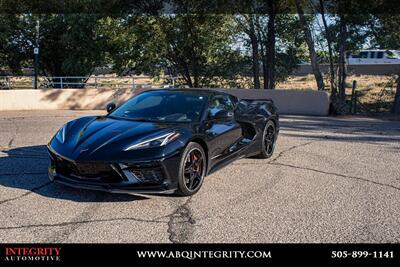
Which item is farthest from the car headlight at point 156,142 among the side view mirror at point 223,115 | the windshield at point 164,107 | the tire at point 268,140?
the tire at point 268,140

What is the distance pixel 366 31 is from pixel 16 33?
1826 centimetres

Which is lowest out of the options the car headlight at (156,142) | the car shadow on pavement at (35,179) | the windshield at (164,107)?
the car shadow on pavement at (35,179)

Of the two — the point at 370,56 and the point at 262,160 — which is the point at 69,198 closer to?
the point at 262,160

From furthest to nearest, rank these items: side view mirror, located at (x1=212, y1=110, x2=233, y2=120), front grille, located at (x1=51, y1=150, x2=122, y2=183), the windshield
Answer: side view mirror, located at (x1=212, y1=110, x2=233, y2=120), the windshield, front grille, located at (x1=51, y1=150, x2=122, y2=183)

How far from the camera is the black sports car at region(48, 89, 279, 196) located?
4.46 metres

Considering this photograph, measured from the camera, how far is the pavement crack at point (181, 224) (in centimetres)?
379

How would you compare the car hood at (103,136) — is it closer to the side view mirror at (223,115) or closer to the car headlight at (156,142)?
the car headlight at (156,142)

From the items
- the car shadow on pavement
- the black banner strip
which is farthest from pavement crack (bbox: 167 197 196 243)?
the car shadow on pavement

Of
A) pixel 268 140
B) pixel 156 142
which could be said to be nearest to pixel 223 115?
pixel 156 142

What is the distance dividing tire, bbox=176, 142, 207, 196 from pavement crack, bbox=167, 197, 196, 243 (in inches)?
8.9

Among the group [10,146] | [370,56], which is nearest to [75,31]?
[10,146]

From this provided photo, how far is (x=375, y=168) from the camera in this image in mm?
6438

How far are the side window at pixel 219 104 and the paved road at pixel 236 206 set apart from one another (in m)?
0.89

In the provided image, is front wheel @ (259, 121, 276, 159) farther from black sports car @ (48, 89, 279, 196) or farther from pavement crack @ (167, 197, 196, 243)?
pavement crack @ (167, 197, 196, 243)
